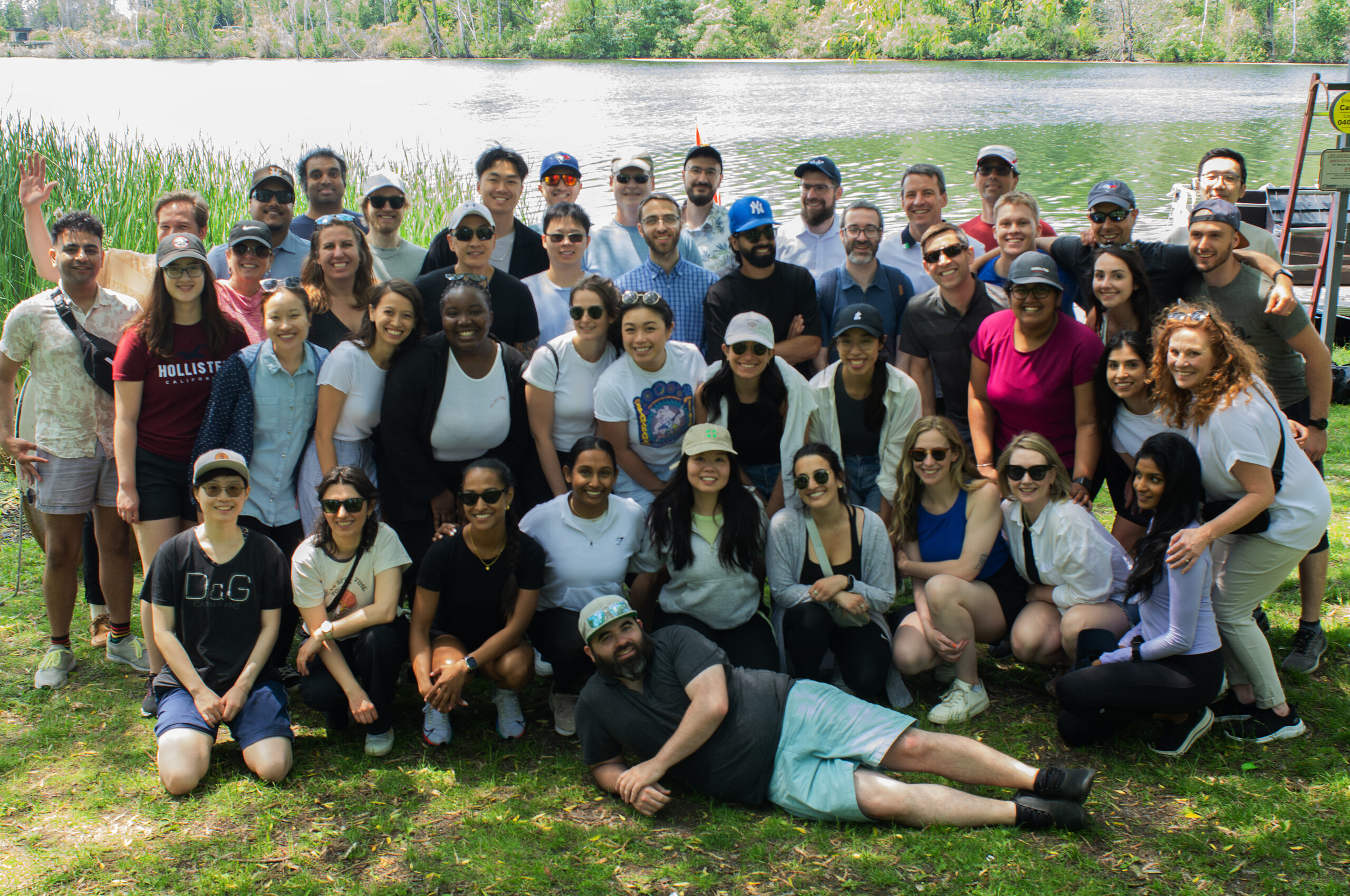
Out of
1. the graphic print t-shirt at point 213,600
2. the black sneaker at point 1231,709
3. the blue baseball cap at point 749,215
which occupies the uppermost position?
the blue baseball cap at point 749,215

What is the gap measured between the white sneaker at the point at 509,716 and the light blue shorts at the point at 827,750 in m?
1.28

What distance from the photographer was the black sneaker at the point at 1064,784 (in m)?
3.76

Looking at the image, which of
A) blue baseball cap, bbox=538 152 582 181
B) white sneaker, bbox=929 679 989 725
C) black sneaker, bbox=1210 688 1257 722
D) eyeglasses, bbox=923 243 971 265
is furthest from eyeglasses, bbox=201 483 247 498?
black sneaker, bbox=1210 688 1257 722

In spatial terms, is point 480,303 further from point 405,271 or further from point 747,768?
point 747,768

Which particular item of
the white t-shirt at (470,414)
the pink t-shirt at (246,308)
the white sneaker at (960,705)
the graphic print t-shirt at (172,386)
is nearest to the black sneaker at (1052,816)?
the white sneaker at (960,705)

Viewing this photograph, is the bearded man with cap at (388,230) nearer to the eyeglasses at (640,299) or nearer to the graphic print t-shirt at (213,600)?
the eyeglasses at (640,299)

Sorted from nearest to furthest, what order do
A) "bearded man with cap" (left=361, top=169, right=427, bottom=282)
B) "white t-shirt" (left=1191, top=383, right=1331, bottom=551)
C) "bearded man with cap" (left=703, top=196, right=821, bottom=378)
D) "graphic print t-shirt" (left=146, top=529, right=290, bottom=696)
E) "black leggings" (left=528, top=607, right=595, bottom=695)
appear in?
"white t-shirt" (left=1191, top=383, right=1331, bottom=551)
"graphic print t-shirt" (left=146, top=529, right=290, bottom=696)
"black leggings" (left=528, top=607, right=595, bottom=695)
"bearded man with cap" (left=703, top=196, right=821, bottom=378)
"bearded man with cap" (left=361, top=169, right=427, bottom=282)

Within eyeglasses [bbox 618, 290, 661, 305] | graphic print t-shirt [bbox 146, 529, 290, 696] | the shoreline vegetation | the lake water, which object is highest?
the shoreline vegetation

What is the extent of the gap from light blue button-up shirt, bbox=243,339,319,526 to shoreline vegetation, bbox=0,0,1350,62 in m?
18.9

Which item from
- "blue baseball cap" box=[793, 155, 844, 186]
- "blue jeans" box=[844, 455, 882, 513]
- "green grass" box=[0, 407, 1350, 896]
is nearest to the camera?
"green grass" box=[0, 407, 1350, 896]

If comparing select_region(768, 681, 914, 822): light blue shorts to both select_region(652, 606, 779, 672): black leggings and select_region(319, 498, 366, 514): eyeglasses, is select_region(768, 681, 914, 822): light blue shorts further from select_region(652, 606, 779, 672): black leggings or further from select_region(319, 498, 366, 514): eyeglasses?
select_region(319, 498, 366, 514): eyeglasses

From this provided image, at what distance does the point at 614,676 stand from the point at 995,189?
4337 mm

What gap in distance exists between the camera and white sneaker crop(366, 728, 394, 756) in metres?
4.43

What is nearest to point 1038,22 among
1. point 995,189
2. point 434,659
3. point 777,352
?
point 995,189
